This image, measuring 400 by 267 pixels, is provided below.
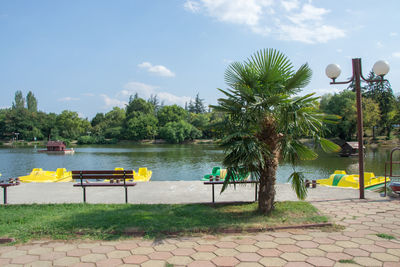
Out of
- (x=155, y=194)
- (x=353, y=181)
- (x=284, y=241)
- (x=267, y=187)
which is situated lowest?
(x=353, y=181)

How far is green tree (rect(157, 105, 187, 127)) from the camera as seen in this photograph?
9142 centimetres

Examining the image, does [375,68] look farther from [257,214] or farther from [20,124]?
[20,124]

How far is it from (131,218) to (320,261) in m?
3.60

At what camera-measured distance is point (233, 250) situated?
425 centimetres

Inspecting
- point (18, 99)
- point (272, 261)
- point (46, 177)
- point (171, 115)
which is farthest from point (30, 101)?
point (272, 261)

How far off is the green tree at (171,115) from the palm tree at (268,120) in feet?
279

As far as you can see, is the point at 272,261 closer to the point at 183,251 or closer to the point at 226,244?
the point at 226,244

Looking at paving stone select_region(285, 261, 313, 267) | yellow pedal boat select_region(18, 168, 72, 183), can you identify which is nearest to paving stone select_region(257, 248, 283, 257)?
paving stone select_region(285, 261, 313, 267)

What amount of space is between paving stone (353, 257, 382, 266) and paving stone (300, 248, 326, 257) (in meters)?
0.44

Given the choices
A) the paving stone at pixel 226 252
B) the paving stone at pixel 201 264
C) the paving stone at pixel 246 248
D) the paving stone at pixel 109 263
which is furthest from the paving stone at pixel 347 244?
the paving stone at pixel 109 263

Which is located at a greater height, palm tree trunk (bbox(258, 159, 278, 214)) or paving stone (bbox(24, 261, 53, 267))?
palm tree trunk (bbox(258, 159, 278, 214))

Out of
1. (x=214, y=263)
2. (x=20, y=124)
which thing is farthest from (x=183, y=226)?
(x=20, y=124)

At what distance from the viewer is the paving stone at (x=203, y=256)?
156 inches

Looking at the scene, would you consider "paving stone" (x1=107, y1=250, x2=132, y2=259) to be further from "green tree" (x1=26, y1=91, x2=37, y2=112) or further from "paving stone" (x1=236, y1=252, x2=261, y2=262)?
"green tree" (x1=26, y1=91, x2=37, y2=112)
